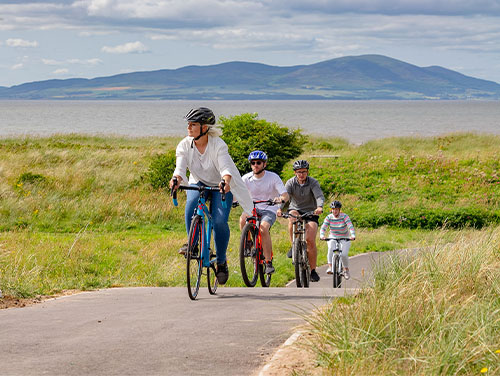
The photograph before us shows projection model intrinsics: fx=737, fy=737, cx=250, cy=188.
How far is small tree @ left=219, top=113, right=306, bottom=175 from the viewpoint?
23.9m

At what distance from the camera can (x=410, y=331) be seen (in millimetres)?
4992

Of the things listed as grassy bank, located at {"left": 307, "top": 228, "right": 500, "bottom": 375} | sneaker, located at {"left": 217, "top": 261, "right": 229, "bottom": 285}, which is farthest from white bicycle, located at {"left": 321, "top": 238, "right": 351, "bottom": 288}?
grassy bank, located at {"left": 307, "top": 228, "right": 500, "bottom": 375}

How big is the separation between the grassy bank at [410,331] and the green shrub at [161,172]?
1762 centimetres

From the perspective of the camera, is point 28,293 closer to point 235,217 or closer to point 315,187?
point 315,187

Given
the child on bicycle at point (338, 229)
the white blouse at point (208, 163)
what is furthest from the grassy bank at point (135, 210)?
the white blouse at point (208, 163)

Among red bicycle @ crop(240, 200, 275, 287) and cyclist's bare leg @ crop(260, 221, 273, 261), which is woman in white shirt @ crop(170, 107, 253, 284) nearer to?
red bicycle @ crop(240, 200, 275, 287)

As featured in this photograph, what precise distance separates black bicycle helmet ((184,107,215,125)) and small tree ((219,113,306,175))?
15504 mm

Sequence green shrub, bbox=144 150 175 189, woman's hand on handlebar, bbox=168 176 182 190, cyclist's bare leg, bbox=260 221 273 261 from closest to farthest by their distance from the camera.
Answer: woman's hand on handlebar, bbox=168 176 182 190 < cyclist's bare leg, bbox=260 221 273 261 < green shrub, bbox=144 150 175 189

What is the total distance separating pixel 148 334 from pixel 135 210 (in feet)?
48.9

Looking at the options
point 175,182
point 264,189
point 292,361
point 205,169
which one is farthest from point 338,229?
point 292,361

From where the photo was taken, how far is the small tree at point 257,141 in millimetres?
23875

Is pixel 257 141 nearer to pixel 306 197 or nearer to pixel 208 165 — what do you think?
pixel 306 197

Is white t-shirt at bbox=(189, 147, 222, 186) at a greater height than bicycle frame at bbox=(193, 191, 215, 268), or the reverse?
white t-shirt at bbox=(189, 147, 222, 186)

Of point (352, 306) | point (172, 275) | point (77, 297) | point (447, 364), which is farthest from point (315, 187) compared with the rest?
point (447, 364)
